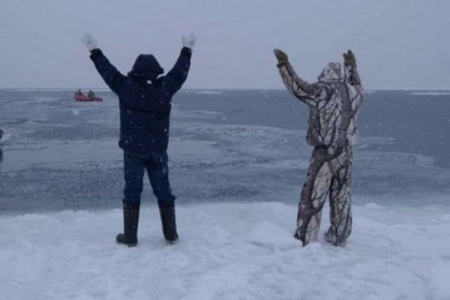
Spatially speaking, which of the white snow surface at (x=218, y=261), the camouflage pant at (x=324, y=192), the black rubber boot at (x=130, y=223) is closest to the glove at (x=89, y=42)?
the black rubber boot at (x=130, y=223)

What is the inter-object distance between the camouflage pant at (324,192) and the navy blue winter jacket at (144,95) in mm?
1346

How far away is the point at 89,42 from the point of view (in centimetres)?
421

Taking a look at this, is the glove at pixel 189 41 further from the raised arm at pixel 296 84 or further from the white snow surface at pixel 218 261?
the white snow surface at pixel 218 261

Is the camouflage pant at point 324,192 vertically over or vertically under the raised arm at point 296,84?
under

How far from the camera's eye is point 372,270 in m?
3.94

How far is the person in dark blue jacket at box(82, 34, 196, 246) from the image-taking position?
4.25 metres

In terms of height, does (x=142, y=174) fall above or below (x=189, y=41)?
below

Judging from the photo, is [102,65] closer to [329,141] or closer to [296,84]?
[296,84]

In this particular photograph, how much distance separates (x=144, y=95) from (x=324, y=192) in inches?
70.2

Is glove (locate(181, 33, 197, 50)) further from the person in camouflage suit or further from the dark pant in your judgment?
the dark pant

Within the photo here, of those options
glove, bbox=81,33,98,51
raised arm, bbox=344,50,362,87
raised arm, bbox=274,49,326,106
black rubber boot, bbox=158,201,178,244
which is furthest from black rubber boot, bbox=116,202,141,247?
raised arm, bbox=344,50,362,87

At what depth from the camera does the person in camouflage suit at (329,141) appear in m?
4.38

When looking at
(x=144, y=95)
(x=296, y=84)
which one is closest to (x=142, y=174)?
(x=144, y=95)

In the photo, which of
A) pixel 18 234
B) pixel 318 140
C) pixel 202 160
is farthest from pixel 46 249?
pixel 202 160
